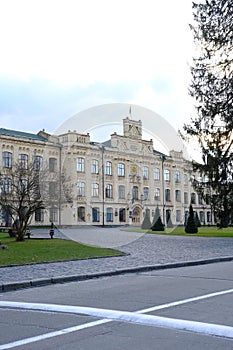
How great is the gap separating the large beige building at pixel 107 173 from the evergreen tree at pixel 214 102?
12363 millimetres

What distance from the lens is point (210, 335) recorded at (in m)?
6.10

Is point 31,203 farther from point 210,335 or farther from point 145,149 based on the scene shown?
point 210,335

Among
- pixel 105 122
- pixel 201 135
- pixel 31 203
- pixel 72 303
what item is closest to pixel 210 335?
pixel 72 303

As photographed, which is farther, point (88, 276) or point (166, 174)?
point (166, 174)

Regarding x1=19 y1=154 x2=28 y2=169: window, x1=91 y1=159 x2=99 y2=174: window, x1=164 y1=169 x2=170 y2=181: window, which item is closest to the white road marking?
x1=19 y1=154 x2=28 y2=169: window

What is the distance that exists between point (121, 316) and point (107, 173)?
2008 inches

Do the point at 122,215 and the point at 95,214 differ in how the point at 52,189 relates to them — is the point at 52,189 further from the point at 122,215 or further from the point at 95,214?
the point at 95,214

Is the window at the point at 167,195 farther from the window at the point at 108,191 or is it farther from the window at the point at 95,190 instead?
the window at the point at 95,190

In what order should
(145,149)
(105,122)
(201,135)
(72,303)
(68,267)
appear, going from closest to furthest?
(72,303) < (68,267) < (105,122) < (201,135) < (145,149)

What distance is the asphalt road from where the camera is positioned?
19.0 ft

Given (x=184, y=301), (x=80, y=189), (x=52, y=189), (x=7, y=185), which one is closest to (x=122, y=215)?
(x=80, y=189)

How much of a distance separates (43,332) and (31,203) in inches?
946

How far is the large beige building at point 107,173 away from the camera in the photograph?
49.0 metres

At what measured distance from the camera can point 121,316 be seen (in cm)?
722
